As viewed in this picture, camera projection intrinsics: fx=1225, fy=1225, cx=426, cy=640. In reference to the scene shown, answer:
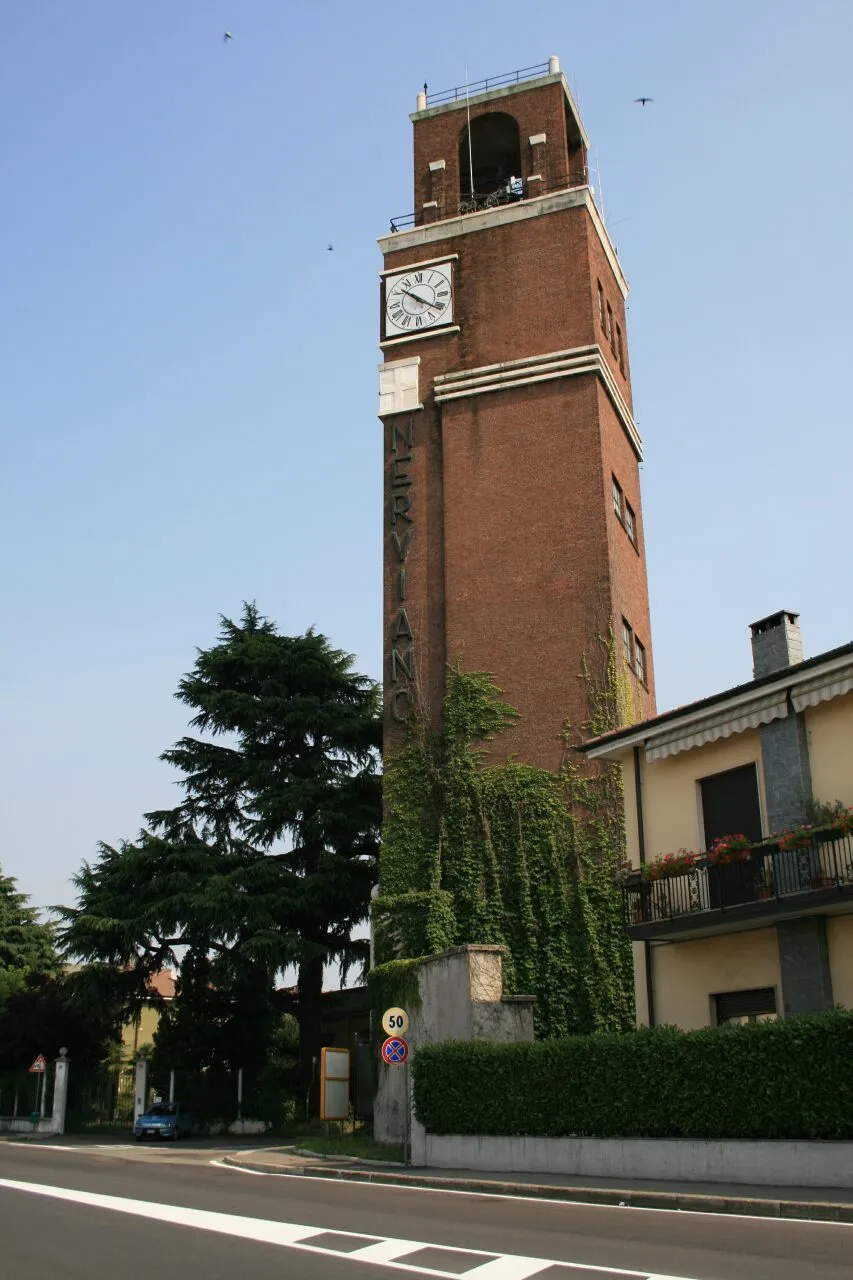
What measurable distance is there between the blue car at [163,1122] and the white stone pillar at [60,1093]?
407cm

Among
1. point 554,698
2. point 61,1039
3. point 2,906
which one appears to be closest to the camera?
point 554,698

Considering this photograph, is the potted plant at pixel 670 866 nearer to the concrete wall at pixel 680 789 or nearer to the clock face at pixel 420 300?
the concrete wall at pixel 680 789

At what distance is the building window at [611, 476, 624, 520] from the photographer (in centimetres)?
3190

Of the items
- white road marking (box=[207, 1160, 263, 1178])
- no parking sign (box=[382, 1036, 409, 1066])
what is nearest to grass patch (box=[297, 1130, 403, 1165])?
no parking sign (box=[382, 1036, 409, 1066])

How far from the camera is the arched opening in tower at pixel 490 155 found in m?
36.8

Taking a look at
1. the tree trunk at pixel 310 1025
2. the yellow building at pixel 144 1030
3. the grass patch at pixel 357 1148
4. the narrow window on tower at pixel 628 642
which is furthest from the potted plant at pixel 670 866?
the yellow building at pixel 144 1030

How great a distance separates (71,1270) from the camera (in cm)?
891

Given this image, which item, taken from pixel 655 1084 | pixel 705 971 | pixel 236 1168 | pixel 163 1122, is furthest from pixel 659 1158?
pixel 163 1122

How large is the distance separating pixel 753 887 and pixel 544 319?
61.9 ft

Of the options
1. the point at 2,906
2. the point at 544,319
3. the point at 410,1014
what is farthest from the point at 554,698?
the point at 2,906

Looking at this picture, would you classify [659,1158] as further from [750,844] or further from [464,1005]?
[464,1005]

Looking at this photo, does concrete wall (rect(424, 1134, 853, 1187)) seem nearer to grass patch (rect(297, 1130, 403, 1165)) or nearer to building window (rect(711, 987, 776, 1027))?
grass patch (rect(297, 1130, 403, 1165))

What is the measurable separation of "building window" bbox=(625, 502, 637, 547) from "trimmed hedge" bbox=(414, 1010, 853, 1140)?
16.8 meters

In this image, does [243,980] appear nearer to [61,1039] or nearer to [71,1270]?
[61,1039]
